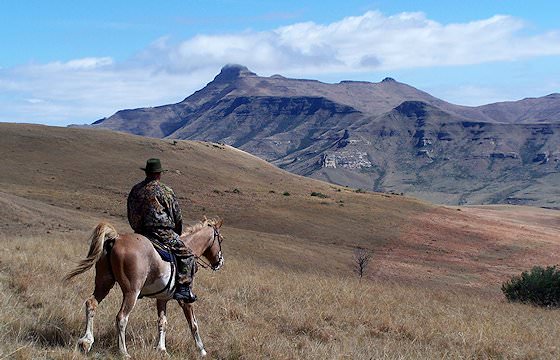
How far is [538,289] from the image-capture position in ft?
78.2

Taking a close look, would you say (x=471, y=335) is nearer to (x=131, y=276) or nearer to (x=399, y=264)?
(x=131, y=276)

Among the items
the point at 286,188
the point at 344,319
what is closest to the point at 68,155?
the point at 286,188

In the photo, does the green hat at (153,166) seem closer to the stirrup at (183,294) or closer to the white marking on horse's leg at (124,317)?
the stirrup at (183,294)

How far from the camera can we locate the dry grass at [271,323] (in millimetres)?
7453

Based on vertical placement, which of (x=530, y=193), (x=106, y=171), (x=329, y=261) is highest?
(x=106, y=171)

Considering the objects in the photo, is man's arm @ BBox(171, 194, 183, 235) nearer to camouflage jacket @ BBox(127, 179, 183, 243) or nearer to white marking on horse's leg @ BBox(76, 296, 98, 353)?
camouflage jacket @ BBox(127, 179, 183, 243)

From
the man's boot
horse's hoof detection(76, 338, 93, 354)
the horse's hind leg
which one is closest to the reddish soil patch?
the man's boot

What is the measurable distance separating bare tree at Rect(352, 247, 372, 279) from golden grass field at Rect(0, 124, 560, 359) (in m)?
0.51

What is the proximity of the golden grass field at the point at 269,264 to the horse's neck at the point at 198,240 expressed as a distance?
3.75 ft

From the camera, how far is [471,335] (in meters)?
9.67

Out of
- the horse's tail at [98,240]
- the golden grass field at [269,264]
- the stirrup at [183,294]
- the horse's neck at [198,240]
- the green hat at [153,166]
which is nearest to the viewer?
the horse's tail at [98,240]

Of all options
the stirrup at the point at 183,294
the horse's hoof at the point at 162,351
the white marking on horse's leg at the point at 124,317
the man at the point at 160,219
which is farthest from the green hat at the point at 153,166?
the horse's hoof at the point at 162,351

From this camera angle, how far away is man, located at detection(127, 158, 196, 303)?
304 inches

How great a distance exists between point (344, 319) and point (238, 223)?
114ft
